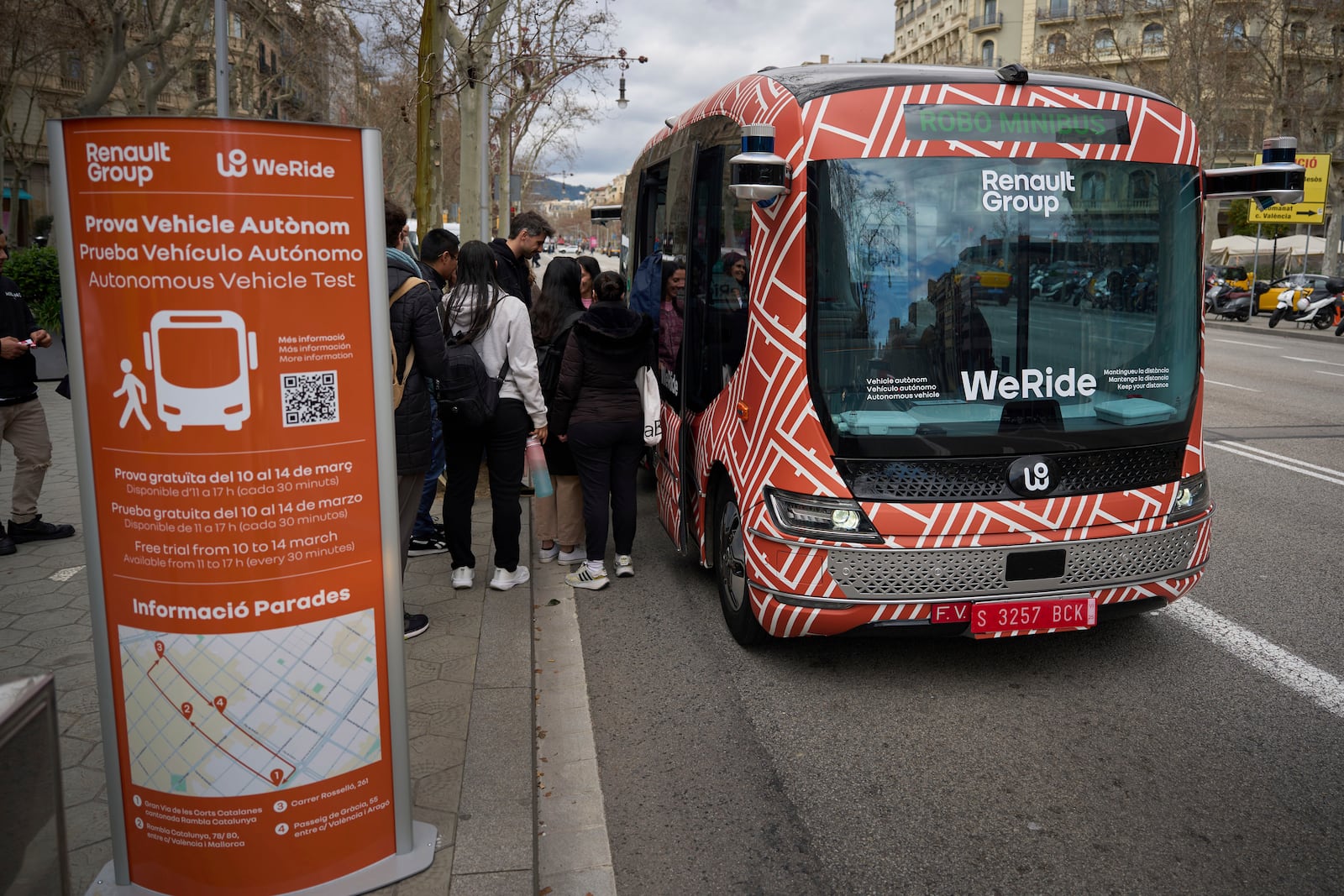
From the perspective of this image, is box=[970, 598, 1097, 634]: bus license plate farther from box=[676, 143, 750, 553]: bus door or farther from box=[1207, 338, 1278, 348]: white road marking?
box=[1207, 338, 1278, 348]: white road marking

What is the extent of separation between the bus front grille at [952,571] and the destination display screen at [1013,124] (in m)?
1.70

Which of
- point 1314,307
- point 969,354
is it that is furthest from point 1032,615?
point 1314,307

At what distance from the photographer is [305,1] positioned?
2427 centimetres

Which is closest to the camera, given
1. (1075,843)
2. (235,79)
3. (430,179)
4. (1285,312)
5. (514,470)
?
(1075,843)

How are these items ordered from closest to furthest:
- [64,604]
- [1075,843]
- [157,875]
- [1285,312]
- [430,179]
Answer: [157,875] → [1075,843] → [64,604] → [430,179] → [1285,312]

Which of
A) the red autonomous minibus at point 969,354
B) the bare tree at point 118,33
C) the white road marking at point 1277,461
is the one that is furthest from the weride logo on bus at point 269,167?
the bare tree at point 118,33

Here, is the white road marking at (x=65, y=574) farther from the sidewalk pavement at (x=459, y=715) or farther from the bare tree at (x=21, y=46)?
the bare tree at (x=21, y=46)

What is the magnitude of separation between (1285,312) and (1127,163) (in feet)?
105

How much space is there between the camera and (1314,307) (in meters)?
30.3

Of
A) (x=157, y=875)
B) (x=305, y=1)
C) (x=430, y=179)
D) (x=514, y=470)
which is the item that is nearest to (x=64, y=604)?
(x=514, y=470)

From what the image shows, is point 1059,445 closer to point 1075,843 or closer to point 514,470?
point 1075,843

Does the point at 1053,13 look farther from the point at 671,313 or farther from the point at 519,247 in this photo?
the point at 671,313

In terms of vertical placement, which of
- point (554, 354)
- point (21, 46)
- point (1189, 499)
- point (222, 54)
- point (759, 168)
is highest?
point (21, 46)

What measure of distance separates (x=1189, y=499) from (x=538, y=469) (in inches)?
134
